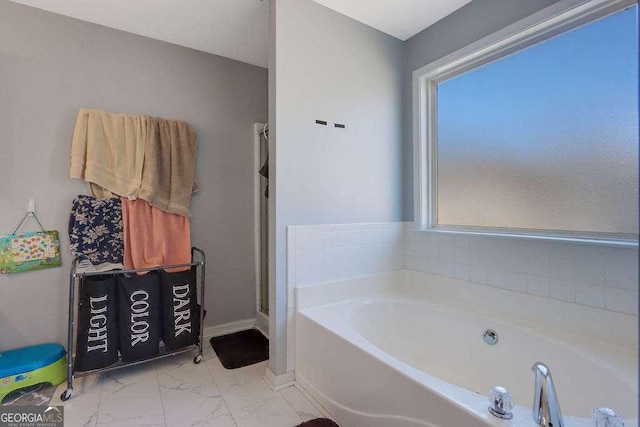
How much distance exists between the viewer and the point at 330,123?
6.71 feet

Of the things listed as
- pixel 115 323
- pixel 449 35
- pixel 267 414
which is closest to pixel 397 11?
pixel 449 35

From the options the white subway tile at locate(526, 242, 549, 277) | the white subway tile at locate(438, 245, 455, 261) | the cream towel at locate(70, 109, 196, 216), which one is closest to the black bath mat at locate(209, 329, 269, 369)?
the cream towel at locate(70, 109, 196, 216)

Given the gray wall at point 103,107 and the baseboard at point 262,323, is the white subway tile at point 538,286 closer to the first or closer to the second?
the baseboard at point 262,323

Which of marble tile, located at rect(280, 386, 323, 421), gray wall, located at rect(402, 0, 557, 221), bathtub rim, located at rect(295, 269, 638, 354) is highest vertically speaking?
gray wall, located at rect(402, 0, 557, 221)

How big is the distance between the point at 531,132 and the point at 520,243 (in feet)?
2.14

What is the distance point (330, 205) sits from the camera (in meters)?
2.05

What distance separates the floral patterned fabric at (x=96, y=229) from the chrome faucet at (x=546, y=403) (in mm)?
2417

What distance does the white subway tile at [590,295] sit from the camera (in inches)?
57.4

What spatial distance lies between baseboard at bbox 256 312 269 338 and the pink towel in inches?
32.4

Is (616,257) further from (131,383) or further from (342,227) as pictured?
(131,383)

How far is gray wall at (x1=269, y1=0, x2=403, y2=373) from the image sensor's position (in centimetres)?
186

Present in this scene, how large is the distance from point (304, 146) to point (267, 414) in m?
1.56

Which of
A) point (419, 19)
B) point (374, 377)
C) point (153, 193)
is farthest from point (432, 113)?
point (153, 193)

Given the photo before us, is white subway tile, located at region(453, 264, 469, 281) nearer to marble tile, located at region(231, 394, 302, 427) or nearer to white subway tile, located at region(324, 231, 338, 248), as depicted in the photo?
white subway tile, located at region(324, 231, 338, 248)
